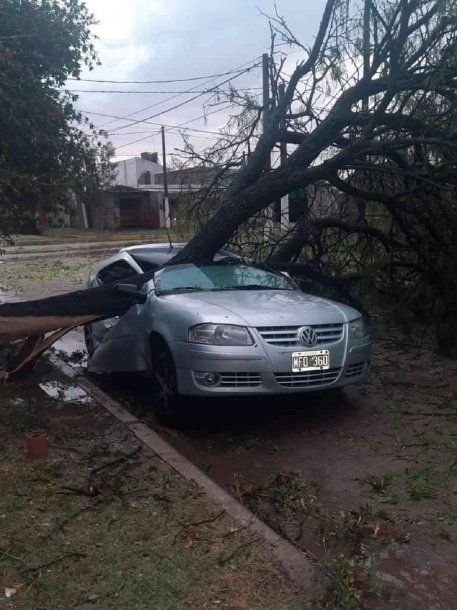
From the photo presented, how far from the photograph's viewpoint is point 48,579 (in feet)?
10.6

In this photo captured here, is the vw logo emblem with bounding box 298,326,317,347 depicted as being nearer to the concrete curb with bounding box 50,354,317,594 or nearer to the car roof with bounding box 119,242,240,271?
the concrete curb with bounding box 50,354,317,594

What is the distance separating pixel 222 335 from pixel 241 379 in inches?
14.9

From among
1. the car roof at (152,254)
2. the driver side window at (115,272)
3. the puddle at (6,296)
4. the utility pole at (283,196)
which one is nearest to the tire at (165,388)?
the car roof at (152,254)

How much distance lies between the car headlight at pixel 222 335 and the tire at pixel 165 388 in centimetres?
38

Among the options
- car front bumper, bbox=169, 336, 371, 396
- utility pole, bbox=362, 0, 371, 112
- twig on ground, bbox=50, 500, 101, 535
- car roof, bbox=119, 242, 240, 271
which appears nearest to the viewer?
twig on ground, bbox=50, 500, 101, 535

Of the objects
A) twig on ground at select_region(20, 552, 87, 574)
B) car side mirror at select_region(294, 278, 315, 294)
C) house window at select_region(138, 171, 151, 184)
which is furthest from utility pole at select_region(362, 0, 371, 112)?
house window at select_region(138, 171, 151, 184)

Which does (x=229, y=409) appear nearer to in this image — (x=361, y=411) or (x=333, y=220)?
(x=361, y=411)

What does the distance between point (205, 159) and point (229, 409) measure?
5215 mm

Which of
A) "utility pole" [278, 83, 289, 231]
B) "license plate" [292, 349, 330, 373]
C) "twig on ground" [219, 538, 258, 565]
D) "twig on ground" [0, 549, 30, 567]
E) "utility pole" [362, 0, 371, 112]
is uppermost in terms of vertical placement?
"utility pole" [362, 0, 371, 112]

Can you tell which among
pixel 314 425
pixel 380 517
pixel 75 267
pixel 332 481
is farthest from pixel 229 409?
pixel 75 267

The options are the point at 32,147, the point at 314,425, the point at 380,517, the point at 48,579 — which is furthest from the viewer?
the point at 32,147

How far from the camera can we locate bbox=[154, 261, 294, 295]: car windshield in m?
6.44

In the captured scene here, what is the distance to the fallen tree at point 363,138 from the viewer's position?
6.85 metres

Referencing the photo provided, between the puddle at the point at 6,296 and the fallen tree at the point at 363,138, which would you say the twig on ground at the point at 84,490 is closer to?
the fallen tree at the point at 363,138
